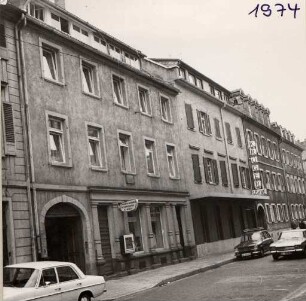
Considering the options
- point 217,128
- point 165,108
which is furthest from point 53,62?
point 217,128

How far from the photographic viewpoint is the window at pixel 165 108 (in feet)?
84.4

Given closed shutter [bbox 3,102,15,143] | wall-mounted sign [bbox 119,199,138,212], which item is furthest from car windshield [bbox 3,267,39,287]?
wall-mounted sign [bbox 119,199,138,212]

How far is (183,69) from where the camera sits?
97.6 feet

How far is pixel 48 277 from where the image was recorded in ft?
32.4

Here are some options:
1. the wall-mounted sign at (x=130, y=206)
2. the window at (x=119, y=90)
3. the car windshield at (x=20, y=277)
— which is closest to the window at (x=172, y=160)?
the window at (x=119, y=90)

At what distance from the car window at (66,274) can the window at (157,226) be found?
39.2 feet

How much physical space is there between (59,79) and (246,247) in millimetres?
12528

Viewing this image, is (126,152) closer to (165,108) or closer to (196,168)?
(165,108)

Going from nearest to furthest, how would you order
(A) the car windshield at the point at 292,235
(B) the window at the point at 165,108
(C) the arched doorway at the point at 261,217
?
(A) the car windshield at the point at 292,235
(B) the window at the point at 165,108
(C) the arched doorway at the point at 261,217

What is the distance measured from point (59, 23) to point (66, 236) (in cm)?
903

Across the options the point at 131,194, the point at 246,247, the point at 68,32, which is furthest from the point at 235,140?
the point at 68,32

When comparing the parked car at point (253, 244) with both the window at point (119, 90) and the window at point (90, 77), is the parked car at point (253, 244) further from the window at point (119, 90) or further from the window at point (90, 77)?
the window at point (90, 77)

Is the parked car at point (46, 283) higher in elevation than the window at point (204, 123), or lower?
lower

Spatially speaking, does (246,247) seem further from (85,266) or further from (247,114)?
(247,114)
